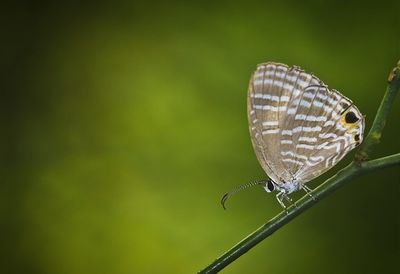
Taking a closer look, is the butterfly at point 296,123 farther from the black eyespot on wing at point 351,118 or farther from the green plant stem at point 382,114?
the green plant stem at point 382,114

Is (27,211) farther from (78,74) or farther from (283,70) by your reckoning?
(283,70)

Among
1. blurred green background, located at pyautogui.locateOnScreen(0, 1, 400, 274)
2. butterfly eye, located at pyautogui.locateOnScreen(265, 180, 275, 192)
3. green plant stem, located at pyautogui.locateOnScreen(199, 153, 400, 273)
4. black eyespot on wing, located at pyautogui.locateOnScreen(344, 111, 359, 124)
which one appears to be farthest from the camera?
blurred green background, located at pyautogui.locateOnScreen(0, 1, 400, 274)

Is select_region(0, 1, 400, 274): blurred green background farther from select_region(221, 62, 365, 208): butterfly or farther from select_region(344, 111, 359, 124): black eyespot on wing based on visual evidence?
select_region(344, 111, 359, 124): black eyespot on wing

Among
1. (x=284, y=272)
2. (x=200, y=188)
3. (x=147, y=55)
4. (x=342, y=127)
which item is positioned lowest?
(x=284, y=272)

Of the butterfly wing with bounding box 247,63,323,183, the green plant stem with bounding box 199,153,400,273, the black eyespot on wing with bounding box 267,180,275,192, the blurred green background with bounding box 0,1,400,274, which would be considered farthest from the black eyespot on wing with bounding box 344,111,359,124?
the blurred green background with bounding box 0,1,400,274

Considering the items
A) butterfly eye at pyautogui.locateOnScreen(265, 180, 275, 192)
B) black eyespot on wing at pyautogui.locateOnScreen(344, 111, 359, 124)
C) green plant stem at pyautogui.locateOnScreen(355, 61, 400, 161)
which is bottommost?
butterfly eye at pyautogui.locateOnScreen(265, 180, 275, 192)

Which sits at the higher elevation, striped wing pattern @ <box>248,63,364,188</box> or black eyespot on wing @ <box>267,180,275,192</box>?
striped wing pattern @ <box>248,63,364,188</box>

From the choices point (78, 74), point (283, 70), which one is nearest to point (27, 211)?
point (78, 74)
